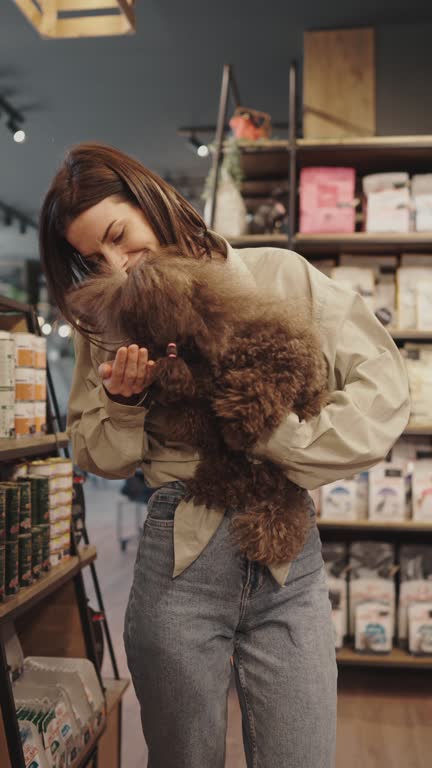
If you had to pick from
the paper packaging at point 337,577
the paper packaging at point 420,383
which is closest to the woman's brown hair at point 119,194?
the paper packaging at point 420,383

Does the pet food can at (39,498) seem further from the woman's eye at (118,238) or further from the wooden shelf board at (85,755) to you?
the woman's eye at (118,238)

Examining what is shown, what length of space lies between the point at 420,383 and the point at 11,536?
2097 mm

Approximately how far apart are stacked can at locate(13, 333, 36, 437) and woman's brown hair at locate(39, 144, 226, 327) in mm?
650

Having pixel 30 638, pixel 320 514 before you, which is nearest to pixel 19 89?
pixel 320 514

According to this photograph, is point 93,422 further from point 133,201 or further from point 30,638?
point 30,638

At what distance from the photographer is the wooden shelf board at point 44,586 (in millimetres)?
1601

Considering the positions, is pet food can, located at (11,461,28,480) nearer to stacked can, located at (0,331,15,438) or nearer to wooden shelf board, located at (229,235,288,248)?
stacked can, located at (0,331,15,438)

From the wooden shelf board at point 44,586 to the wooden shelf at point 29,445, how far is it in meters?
0.32

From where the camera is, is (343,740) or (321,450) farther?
(343,740)

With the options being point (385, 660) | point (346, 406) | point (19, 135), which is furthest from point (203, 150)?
point (346, 406)

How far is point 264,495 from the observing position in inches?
41.2

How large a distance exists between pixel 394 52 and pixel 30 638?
3189mm

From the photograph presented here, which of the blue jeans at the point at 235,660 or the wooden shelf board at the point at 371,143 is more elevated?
the wooden shelf board at the point at 371,143

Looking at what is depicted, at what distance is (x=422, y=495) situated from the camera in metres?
3.13
